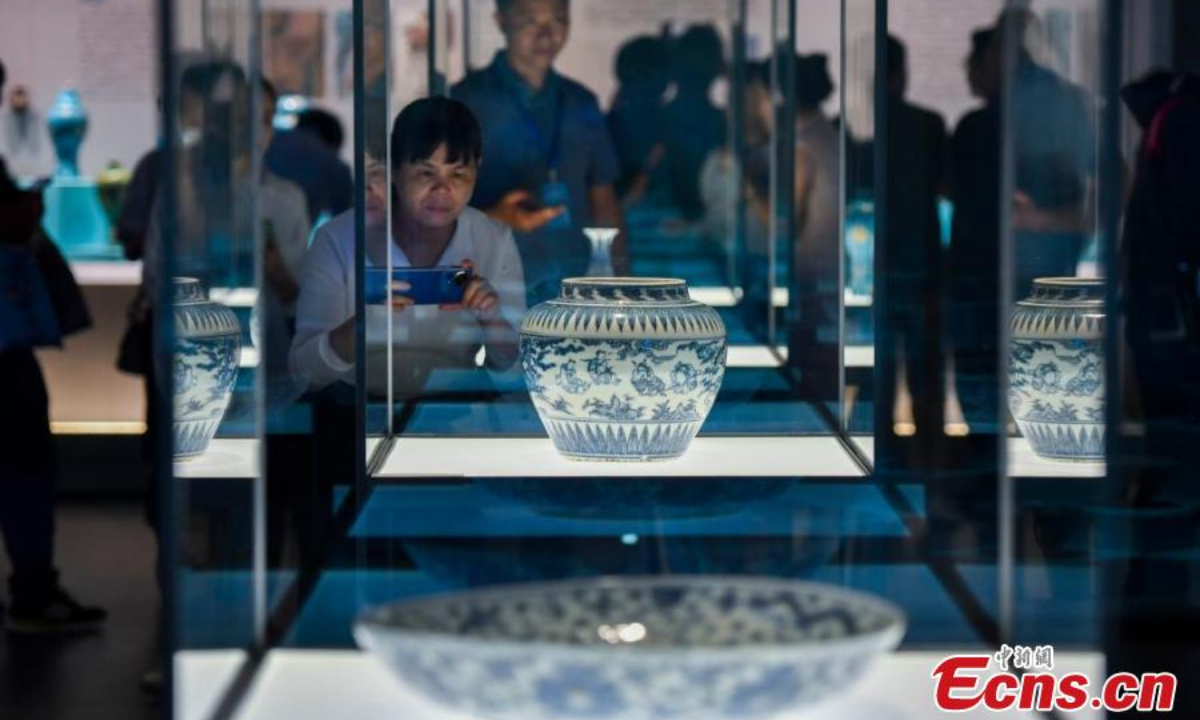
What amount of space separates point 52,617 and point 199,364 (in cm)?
253

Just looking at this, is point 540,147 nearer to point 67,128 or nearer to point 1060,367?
point 1060,367

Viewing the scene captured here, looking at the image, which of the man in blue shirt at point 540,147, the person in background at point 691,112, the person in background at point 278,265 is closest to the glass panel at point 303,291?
the person in background at point 278,265

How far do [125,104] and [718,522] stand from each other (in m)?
3.93

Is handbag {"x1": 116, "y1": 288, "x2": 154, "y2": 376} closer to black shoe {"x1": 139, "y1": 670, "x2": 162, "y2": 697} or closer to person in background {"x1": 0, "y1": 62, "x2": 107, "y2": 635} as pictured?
person in background {"x1": 0, "y1": 62, "x2": 107, "y2": 635}

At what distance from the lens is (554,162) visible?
147cm

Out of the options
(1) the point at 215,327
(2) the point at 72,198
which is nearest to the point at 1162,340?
(1) the point at 215,327

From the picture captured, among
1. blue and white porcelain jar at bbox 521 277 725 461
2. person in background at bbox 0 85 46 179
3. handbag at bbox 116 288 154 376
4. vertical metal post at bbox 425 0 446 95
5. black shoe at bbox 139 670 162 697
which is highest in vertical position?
person in background at bbox 0 85 46 179

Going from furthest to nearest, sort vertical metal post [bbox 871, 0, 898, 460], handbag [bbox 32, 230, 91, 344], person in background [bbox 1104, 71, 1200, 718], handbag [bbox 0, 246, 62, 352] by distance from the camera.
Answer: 1. handbag [bbox 32, 230, 91, 344]
2. handbag [bbox 0, 246, 62, 352]
3. person in background [bbox 1104, 71, 1200, 718]
4. vertical metal post [bbox 871, 0, 898, 460]

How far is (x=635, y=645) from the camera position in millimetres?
929

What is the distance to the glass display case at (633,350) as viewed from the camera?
1.01 metres

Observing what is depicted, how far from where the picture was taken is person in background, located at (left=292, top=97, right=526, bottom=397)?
1460 millimetres

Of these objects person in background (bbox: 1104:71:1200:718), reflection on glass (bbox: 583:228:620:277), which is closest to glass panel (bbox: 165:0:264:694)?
reflection on glass (bbox: 583:228:620:277)

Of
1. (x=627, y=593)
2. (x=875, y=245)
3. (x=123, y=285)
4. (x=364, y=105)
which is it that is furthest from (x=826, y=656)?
(x=123, y=285)

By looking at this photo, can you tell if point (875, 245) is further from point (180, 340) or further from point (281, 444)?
point (180, 340)
